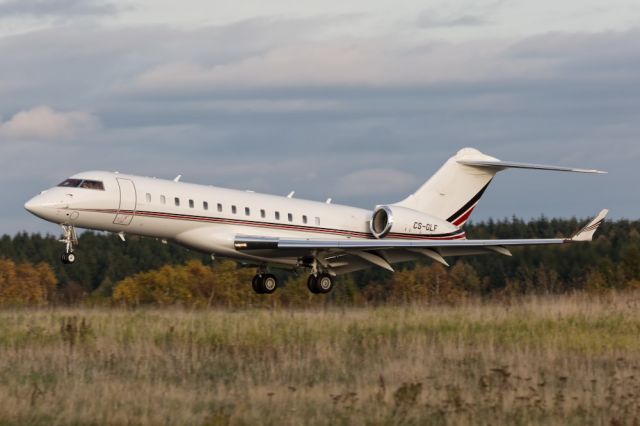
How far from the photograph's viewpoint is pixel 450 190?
31875mm

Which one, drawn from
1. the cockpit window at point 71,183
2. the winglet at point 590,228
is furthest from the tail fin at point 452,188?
the cockpit window at point 71,183

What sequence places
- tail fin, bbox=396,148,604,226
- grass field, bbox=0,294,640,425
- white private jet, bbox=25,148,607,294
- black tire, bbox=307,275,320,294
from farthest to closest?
tail fin, bbox=396,148,604,226 < black tire, bbox=307,275,320,294 < white private jet, bbox=25,148,607,294 < grass field, bbox=0,294,640,425

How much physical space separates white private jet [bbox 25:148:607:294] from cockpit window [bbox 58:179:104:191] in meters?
0.02

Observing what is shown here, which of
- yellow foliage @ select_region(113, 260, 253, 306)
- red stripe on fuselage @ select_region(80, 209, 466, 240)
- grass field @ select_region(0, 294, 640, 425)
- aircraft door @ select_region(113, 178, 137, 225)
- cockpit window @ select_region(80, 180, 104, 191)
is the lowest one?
grass field @ select_region(0, 294, 640, 425)

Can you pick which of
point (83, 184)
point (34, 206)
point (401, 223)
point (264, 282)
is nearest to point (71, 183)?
point (83, 184)

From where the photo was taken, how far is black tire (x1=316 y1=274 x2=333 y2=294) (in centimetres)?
2864

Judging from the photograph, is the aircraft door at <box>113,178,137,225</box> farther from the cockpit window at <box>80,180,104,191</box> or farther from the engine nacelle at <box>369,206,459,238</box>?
the engine nacelle at <box>369,206,459,238</box>

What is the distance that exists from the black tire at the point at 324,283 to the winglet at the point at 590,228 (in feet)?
23.5

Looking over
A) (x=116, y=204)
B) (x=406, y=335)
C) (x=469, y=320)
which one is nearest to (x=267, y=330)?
(x=406, y=335)

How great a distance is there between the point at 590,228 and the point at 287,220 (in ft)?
26.2

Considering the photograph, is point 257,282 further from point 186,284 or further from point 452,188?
point 186,284

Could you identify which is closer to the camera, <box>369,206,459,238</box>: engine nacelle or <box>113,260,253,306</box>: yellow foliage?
<box>369,206,459,238</box>: engine nacelle

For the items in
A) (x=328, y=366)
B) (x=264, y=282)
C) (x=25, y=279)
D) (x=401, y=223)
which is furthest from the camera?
(x=25, y=279)

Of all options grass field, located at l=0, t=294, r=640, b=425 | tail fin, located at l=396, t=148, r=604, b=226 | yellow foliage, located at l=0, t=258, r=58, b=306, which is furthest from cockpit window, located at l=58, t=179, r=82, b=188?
yellow foliage, located at l=0, t=258, r=58, b=306
